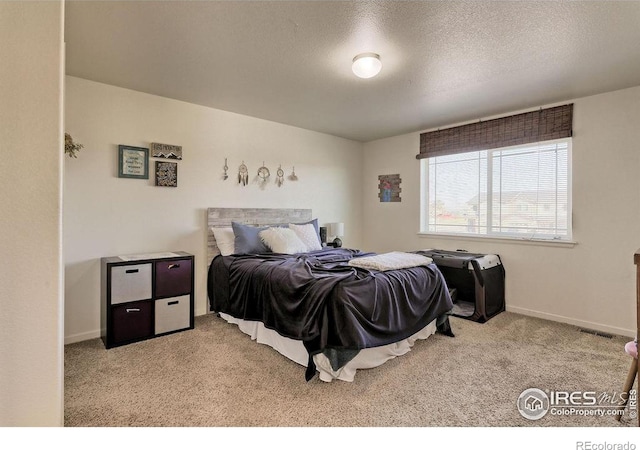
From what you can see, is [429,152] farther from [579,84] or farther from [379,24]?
[379,24]

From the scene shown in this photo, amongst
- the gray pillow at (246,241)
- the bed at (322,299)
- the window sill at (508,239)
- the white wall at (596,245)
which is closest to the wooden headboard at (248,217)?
the bed at (322,299)

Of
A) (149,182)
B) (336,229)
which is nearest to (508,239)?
(336,229)

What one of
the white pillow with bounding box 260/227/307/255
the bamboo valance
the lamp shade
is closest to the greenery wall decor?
the white pillow with bounding box 260/227/307/255

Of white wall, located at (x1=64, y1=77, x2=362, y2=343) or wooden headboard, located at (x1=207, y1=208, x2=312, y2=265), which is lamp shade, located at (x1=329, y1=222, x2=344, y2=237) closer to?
wooden headboard, located at (x1=207, y1=208, x2=312, y2=265)

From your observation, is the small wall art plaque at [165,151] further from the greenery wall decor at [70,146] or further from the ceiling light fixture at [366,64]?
the ceiling light fixture at [366,64]

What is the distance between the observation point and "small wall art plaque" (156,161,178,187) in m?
3.29

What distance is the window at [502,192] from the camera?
352cm

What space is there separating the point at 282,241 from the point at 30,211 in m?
2.47

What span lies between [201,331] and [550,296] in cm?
382

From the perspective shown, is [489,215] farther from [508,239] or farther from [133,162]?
[133,162]

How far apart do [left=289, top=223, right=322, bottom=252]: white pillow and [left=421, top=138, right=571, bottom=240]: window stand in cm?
179

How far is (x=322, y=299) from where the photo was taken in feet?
7.10

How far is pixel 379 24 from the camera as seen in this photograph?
80.4 inches
